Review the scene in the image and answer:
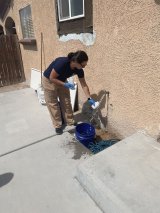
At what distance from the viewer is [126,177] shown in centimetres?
213

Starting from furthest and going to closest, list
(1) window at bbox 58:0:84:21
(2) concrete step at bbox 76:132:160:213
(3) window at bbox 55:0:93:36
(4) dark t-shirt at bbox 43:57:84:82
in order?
(1) window at bbox 58:0:84:21 → (3) window at bbox 55:0:93:36 → (4) dark t-shirt at bbox 43:57:84:82 → (2) concrete step at bbox 76:132:160:213

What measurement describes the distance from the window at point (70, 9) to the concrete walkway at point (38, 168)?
6.97ft

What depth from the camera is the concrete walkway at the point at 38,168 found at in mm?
2236

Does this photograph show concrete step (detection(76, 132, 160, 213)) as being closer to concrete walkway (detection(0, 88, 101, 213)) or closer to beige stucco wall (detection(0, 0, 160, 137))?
concrete walkway (detection(0, 88, 101, 213))

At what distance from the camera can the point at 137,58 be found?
2645 mm

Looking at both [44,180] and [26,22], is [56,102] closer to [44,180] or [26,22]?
[44,180]

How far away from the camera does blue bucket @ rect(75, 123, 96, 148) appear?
10.7ft

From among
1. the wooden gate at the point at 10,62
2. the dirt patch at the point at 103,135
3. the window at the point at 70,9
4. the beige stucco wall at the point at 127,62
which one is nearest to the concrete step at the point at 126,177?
the beige stucco wall at the point at 127,62

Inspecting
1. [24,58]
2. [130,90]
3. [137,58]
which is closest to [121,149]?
[130,90]

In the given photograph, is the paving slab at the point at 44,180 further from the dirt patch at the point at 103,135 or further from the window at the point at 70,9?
the window at the point at 70,9

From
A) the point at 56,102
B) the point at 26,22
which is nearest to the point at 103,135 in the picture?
the point at 56,102

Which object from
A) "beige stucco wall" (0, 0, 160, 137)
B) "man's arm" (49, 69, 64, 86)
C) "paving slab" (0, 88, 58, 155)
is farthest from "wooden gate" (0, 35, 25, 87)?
"man's arm" (49, 69, 64, 86)

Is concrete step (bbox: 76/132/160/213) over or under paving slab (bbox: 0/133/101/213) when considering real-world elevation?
over

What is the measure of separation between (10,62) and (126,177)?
681cm
